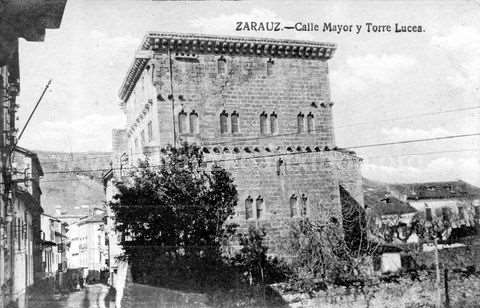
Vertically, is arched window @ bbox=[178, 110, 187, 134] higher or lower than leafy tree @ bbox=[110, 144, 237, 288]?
higher

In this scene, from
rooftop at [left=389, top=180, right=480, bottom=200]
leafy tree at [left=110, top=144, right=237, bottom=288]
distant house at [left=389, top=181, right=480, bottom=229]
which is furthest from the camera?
rooftop at [left=389, top=180, right=480, bottom=200]

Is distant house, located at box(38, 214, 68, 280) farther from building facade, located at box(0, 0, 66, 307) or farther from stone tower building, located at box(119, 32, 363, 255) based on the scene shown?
building facade, located at box(0, 0, 66, 307)

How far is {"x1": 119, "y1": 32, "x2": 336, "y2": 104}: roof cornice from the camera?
25.2 m

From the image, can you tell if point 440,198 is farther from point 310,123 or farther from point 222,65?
point 222,65

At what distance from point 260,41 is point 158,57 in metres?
5.15

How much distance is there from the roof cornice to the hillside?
5.74 meters

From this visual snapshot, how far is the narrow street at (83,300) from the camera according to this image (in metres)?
22.3

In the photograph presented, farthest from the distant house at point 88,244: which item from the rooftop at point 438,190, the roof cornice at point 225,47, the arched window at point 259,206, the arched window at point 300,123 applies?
the rooftop at point 438,190

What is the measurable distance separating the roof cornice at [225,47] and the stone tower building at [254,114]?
0.17 feet

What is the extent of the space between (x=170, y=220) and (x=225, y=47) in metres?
11.1

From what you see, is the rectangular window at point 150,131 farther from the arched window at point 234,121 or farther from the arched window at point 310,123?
the arched window at point 310,123

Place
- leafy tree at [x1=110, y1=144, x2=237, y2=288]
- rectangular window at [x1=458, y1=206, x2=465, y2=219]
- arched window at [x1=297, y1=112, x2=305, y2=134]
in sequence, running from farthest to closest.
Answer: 1. rectangular window at [x1=458, y1=206, x2=465, y2=219]
2. arched window at [x1=297, y1=112, x2=305, y2=134]
3. leafy tree at [x1=110, y1=144, x2=237, y2=288]

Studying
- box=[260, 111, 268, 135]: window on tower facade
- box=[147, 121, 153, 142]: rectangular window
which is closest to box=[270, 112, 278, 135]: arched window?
box=[260, 111, 268, 135]: window on tower facade

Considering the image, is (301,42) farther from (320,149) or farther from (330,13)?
(330,13)
